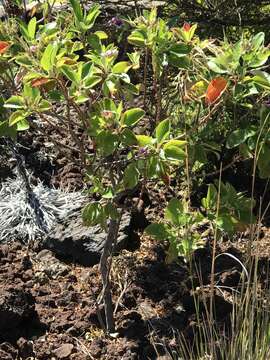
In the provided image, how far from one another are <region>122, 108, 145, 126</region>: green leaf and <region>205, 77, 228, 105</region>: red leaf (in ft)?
0.78

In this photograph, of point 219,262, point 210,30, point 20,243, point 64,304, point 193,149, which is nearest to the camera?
point 193,149

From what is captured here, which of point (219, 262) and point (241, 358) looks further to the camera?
point (219, 262)

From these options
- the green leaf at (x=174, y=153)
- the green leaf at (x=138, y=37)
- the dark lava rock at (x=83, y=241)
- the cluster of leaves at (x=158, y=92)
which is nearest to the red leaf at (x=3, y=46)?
the cluster of leaves at (x=158, y=92)

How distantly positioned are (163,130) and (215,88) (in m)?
0.23

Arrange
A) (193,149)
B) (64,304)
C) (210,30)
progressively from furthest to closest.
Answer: (210,30) → (64,304) → (193,149)

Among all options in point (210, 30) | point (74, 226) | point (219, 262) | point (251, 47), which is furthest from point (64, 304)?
point (210, 30)

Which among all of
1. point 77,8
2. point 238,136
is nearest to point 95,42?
point 77,8

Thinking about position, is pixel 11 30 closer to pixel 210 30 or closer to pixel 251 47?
pixel 251 47

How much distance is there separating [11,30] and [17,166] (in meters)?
1.21

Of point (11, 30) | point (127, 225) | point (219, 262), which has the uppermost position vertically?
point (11, 30)

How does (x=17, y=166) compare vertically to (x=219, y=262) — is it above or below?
above

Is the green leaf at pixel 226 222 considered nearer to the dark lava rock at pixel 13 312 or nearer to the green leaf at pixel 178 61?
the green leaf at pixel 178 61

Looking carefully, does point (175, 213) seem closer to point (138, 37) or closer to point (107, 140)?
point (107, 140)

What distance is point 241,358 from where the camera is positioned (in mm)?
2422
